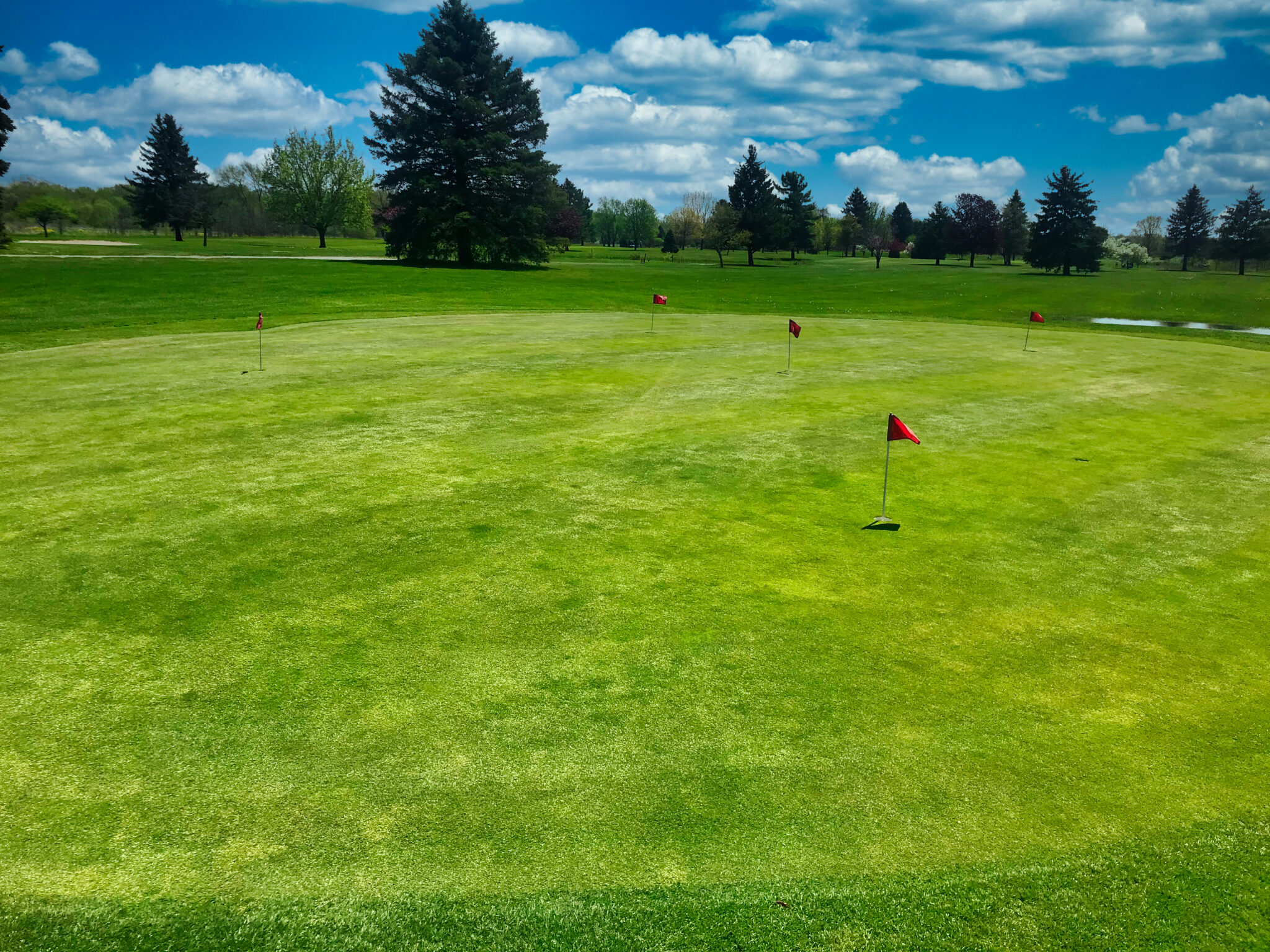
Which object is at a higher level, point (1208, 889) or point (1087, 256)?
point (1087, 256)

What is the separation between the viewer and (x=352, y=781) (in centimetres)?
406

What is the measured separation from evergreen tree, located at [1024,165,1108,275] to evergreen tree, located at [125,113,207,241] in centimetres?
8661

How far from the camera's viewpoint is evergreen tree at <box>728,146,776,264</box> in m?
90.9

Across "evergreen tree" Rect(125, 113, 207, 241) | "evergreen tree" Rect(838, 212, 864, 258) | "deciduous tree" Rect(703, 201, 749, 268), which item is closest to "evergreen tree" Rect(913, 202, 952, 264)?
"evergreen tree" Rect(838, 212, 864, 258)

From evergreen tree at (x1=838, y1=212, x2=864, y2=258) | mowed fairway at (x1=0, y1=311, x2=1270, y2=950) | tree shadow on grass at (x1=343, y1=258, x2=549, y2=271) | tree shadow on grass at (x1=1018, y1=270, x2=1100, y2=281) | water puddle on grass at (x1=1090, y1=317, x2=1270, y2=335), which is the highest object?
evergreen tree at (x1=838, y1=212, x2=864, y2=258)

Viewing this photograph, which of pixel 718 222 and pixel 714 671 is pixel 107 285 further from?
pixel 718 222

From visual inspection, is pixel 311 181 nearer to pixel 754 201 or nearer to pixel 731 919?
pixel 754 201

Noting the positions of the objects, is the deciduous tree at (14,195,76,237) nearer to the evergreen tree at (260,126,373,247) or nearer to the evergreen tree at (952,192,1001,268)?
the evergreen tree at (260,126,373,247)

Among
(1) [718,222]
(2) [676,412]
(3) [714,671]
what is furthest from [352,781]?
(1) [718,222]

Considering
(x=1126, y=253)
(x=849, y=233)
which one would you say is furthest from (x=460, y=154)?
(x=1126, y=253)

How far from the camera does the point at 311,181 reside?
2864 inches

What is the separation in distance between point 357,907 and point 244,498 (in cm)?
582

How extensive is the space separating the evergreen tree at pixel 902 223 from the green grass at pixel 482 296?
285ft

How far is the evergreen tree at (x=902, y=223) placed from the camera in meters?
148
